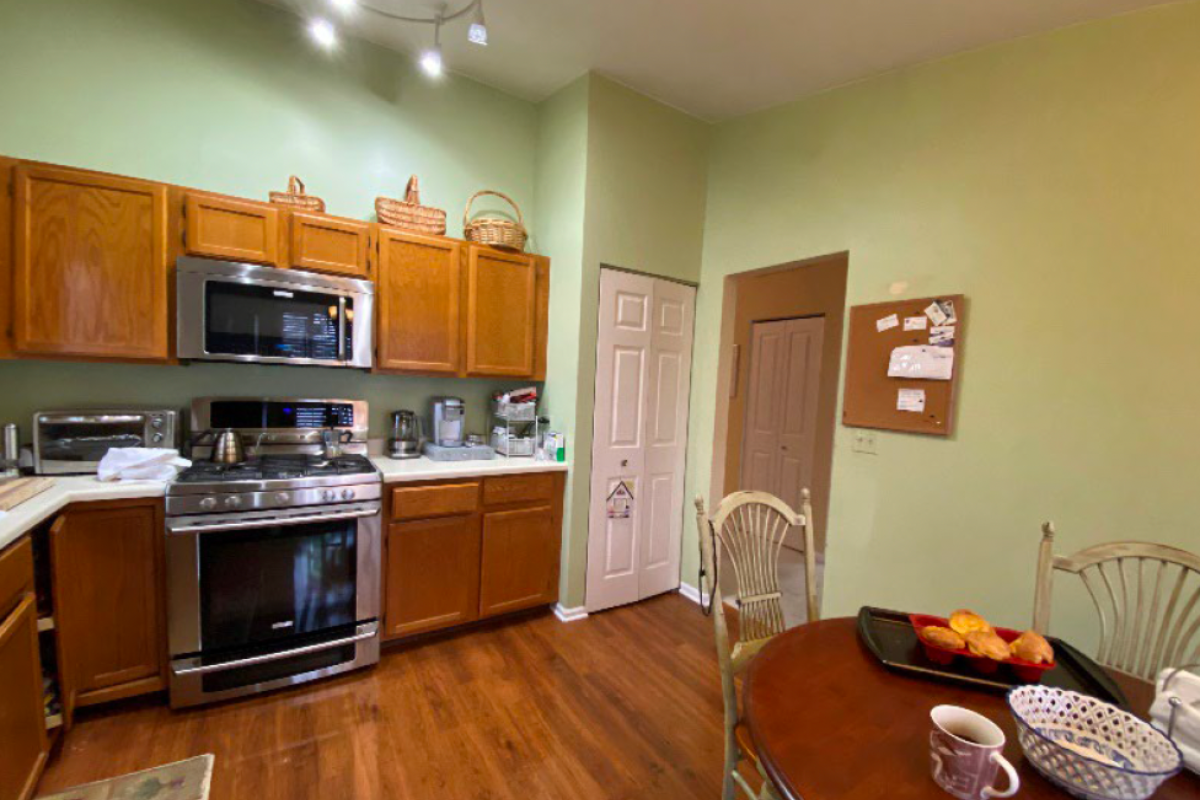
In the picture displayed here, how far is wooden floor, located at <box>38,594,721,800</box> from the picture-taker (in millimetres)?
1740

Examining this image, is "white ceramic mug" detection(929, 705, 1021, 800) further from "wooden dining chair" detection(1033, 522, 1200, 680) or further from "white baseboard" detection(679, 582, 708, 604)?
"white baseboard" detection(679, 582, 708, 604)

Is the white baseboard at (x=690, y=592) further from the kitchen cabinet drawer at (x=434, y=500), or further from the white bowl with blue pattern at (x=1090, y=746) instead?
the white bowl with blue pattern at (x=1090, y=746)

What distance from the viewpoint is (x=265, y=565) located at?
2133mm

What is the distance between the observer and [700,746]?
199 centimetres

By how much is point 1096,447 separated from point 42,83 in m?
4.50

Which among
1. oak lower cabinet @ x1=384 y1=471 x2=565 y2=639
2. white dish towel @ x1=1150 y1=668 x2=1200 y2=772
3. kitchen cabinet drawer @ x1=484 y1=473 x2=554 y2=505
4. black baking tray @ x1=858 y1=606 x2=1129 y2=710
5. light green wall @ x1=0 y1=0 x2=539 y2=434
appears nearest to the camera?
white dish towel @ x1=1150 y1=668 x2=1200 y2=772

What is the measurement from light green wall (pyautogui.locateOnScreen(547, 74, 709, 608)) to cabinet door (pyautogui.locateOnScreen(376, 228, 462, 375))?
0.63 metres

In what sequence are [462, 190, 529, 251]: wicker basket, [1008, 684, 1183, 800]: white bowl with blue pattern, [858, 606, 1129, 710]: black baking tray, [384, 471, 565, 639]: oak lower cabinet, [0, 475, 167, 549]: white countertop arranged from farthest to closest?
[462, 190, 529, 251]: wicker basket < [384, 471, 565, 639]: oak lower cabinet < [0, 475, 167, 549]: white countertop < [858, 606, 1129, 710]: black baking tray < [1008, 684, 1183, 800]: white bowl with blue pattern

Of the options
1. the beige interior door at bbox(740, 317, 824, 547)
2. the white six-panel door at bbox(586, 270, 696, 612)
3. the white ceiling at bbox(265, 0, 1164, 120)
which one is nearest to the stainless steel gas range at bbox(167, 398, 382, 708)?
the white six-panel door at bbox(586, 270, 696, 612)

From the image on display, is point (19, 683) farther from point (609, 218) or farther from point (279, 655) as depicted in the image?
point (609, 218)

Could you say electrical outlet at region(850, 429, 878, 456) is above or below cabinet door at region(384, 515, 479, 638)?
above

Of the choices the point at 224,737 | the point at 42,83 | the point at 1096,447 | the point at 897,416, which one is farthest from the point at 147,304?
the point at 1096,447

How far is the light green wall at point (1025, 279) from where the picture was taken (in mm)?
1783

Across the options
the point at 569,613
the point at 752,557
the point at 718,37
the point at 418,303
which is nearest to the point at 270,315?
the point at 418,303
